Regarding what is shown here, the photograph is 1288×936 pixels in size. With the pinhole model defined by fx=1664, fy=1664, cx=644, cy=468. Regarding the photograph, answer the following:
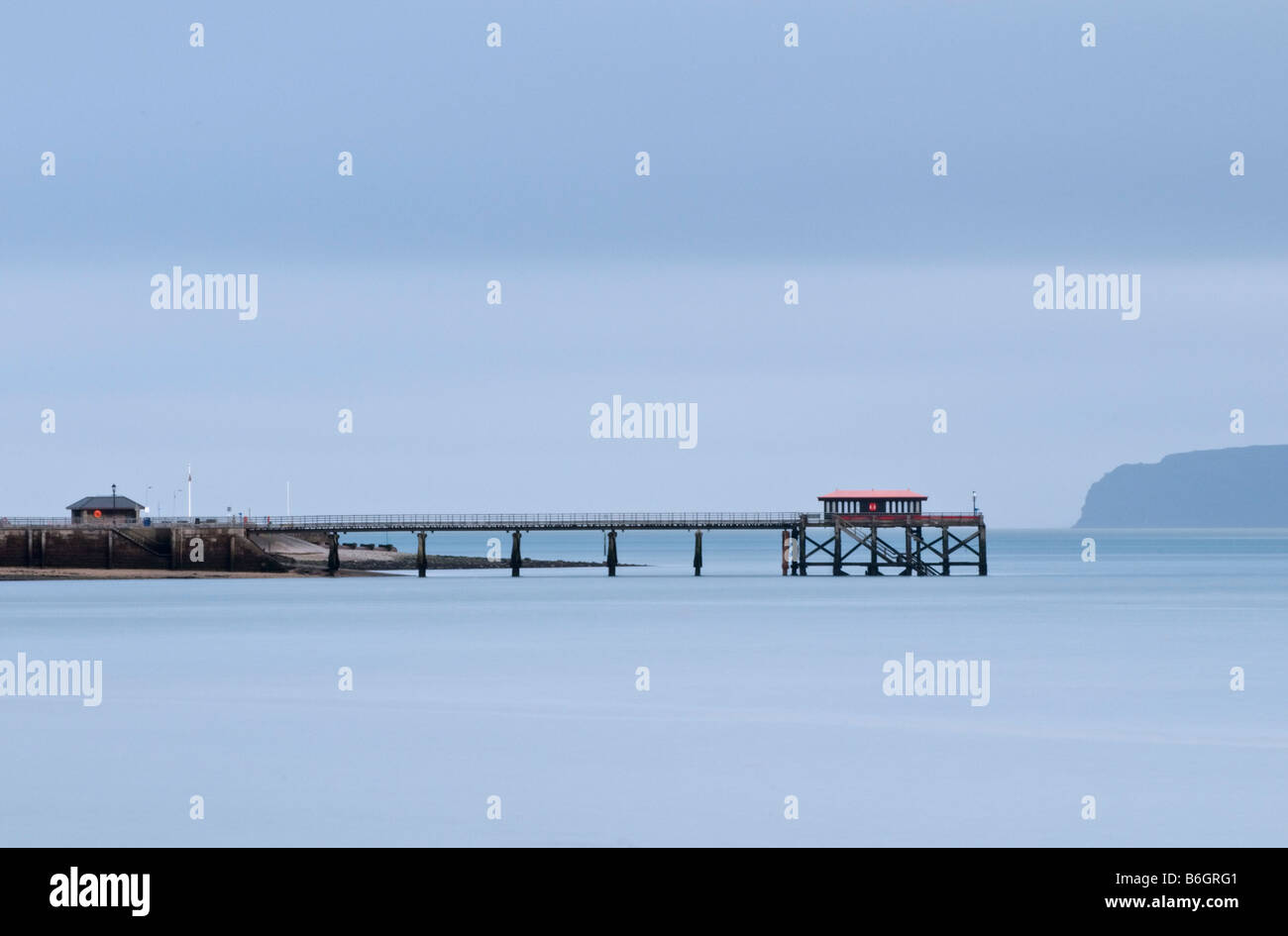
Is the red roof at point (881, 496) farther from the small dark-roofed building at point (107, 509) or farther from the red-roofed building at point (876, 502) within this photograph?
the small dark-roofed building at point (107, 509)

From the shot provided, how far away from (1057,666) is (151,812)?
33526mm

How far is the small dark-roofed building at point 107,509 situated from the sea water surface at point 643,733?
47.5 metres

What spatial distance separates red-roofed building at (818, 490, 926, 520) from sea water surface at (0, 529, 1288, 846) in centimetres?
2953

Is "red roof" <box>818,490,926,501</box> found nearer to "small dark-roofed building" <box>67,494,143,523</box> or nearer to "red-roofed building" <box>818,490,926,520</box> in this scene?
"red-roofed building" <box>818,490,926,520</box>

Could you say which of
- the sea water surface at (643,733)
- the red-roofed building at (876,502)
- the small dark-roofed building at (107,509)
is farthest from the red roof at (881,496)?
the small dark-roofed building at (107,509)

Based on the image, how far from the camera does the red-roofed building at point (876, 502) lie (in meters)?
109

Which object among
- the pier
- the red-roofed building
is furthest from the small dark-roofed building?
the red-roofed building

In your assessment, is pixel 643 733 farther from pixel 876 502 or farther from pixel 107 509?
pixel 107 509

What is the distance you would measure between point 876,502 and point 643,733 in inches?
2812

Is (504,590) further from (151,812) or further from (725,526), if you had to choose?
(151,812)

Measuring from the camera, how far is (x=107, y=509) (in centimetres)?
12700

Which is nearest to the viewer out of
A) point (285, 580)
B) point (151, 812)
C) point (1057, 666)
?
point (151, 812)
